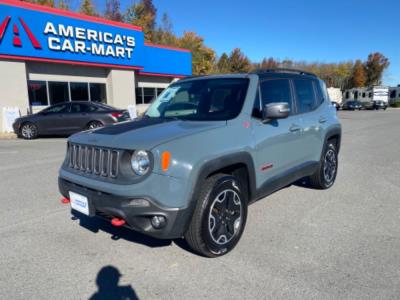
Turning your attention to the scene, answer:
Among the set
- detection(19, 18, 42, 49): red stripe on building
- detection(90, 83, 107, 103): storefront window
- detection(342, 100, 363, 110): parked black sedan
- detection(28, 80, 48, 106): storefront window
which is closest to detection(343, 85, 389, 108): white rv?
detection(342, 100, 363, 110): parked black sedan

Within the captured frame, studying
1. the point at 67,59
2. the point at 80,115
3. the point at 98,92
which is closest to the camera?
the point at 80,115

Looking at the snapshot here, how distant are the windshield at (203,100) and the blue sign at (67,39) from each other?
46.5 feet

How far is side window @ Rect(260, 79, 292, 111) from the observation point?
4.05 meters

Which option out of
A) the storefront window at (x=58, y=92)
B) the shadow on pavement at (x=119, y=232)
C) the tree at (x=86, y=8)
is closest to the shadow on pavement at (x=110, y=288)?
the shadow on pavement at (x=119, y=232)

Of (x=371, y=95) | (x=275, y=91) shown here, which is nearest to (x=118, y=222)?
(x=275, y=91)

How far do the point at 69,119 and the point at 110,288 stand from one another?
1140 centimetres

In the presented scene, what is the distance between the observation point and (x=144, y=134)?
3199 mm

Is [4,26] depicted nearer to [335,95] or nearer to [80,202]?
[80,202]

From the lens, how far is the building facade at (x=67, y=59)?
15.6 m

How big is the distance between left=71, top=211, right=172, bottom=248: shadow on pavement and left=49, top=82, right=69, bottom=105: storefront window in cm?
1513

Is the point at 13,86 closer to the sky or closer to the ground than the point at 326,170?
closer to the sky

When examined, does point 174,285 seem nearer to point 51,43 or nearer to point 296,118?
point 296,118

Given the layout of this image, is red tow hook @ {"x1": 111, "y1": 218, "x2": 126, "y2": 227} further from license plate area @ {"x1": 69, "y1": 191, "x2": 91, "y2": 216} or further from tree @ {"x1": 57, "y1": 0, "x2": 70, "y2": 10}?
tree @ {"x1": 57, "y1": 0, "x2": 70, "y2": 10}

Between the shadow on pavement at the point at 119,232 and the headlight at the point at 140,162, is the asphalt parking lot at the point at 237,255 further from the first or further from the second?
the headlight at the point at 140,162
